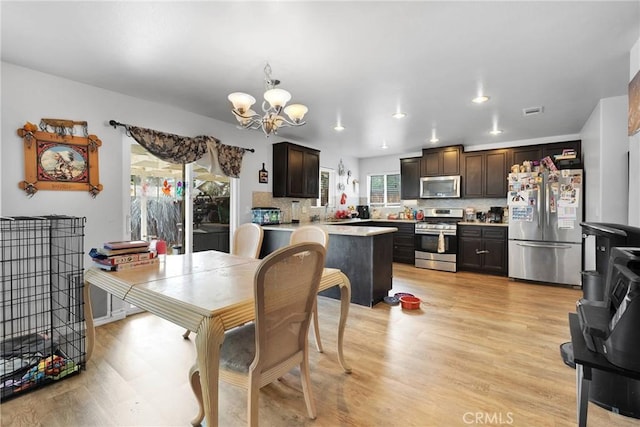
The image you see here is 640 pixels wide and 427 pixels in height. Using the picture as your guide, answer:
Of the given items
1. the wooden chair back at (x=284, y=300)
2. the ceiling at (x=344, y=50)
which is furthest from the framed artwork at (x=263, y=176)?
the wooden chair back at (x=284, y=300)

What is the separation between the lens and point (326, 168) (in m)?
6.10

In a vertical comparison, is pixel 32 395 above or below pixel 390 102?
below

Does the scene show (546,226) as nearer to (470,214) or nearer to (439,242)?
(470,214)

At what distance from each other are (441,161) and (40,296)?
6035mm

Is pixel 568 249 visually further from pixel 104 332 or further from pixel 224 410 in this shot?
pixel 104 332

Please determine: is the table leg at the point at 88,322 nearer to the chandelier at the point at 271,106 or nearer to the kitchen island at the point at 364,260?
the chandelier at the point at 271,106

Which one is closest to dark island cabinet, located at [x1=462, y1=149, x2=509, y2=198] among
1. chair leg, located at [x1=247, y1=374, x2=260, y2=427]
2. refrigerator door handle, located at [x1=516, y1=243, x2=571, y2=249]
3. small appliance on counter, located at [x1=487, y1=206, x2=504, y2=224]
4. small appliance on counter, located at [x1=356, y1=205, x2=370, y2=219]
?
small appliance on counter, located at [x1=487, y1=206, x2=504, y2=224]

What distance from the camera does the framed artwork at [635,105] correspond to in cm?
203

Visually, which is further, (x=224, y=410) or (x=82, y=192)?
(x=82, y=192)

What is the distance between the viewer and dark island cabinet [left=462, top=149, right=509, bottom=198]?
5102 mm

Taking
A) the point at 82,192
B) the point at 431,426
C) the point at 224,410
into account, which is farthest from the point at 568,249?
the point at 82,192

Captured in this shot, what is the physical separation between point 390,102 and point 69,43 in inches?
113

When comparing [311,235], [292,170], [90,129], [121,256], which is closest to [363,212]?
[292,170]
